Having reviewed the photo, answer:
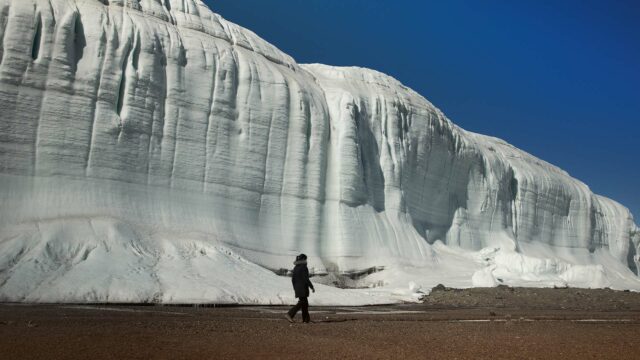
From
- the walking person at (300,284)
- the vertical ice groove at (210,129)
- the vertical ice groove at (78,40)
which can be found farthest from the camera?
the vertical ice groove at (210,129)

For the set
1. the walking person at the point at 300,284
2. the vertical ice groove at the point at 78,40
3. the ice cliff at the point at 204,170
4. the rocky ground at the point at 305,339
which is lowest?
the rocky ground at the point at 305,339

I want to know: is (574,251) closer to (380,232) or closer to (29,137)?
(380,232)

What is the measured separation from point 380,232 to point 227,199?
33.0 feet

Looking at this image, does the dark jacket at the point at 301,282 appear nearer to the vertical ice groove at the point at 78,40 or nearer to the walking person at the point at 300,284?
the walking person at the point at 300,284

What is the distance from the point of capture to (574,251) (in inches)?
2350

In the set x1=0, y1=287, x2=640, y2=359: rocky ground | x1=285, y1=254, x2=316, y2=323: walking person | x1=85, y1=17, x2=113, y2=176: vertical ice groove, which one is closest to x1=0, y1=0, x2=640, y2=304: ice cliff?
x1=85, y1=17, x2=113, y2=176: vertical ice groove

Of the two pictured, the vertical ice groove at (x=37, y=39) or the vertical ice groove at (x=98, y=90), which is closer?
the vertical ice groove at (x=37, y=39)

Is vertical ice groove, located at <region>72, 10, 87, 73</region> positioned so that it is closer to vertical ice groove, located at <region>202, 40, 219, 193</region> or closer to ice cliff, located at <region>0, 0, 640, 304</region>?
ice cliff, located at <region>0, 0, 640, 304</region>

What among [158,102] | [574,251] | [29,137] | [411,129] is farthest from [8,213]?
[574,251]

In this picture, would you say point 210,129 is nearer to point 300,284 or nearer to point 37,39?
point 37,39

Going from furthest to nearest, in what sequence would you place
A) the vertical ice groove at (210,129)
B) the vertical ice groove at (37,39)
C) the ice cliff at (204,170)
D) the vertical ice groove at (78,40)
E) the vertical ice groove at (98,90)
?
the vertical ice groove at (210,129)
the vertical ice groove at (78,40)
the vertical ice groove at (98,90)
the vertical ice groove at (37,39)
the ice cliff at (204,170)

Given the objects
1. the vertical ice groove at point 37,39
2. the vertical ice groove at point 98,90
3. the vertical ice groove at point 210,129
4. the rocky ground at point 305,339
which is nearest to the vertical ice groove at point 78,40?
the vertical ice groove at point 98,90

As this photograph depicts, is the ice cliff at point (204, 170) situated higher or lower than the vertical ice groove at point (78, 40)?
lower

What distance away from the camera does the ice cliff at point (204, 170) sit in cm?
2284
